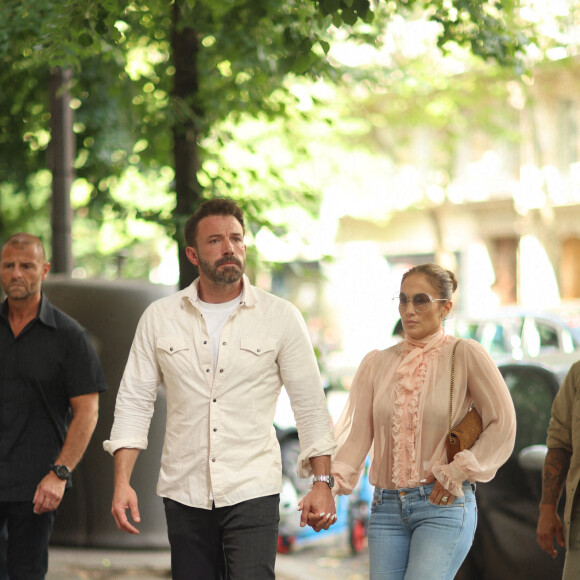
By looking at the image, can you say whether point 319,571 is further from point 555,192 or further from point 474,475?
point 555,192

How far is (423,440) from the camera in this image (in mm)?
3578

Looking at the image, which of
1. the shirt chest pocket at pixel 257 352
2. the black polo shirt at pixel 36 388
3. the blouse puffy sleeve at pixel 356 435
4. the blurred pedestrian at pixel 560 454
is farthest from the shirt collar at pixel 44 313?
the blurred pedestrian at pixel 560 454

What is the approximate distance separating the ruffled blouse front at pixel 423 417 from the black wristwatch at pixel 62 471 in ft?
4.05

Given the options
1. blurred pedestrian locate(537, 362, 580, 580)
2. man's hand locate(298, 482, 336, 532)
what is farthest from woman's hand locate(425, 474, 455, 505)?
blurred pedestrian locate(537, 362, 580, 580)

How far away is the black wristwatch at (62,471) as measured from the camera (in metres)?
4.20

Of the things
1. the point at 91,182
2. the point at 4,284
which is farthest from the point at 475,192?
the point at 4,284

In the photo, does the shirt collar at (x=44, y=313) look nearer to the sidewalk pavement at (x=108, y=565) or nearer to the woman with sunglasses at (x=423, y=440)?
the woman with sunglasses at (x=423, y=440)

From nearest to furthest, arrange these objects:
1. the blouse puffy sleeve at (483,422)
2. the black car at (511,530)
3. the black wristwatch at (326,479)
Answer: the blouse puffy sleeve at (483,422) → the black wristwatch at (326,479) → the black car at (511,530)

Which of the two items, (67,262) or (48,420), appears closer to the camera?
(48,420)

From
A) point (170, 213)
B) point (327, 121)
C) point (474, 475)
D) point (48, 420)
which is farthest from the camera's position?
point (327, 121)

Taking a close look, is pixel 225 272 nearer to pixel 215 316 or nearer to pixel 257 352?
pixel 215 316

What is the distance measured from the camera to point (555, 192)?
27.1 m

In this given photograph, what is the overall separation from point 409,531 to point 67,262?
5.05m

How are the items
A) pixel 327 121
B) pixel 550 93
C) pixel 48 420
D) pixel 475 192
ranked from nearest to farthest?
pixel 48 420, pixel 327 121, pixel 550 93, pixel 475 192
